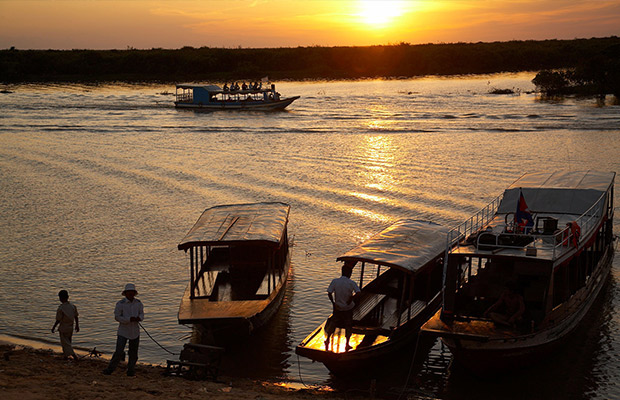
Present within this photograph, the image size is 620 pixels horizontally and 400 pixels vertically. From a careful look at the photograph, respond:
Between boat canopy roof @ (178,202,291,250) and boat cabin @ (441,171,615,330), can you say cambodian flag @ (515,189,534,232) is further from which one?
boat canopy roof @ (178,202,291,250)

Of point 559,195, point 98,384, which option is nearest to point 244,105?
point 559,195

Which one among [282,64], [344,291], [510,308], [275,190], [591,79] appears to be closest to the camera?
[510,308]

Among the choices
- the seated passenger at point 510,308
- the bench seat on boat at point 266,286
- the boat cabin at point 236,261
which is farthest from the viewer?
the bench seat on boat at point 266,286

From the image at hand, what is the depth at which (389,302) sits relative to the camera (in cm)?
1458

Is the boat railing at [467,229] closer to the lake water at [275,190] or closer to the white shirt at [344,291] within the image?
the white shirt at [344,291]

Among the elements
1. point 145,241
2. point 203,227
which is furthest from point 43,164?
point 203,227

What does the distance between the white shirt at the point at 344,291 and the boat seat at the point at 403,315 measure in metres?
1.18

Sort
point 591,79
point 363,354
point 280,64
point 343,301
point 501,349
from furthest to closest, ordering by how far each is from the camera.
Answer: point 280,64 → point 591,79 → point 343,301 → point 363,354 → point 501,349

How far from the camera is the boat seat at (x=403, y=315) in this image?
1325 centimetres

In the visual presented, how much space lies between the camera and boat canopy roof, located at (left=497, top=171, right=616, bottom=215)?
1579cm

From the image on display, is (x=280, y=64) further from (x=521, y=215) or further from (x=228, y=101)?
(x=521, y=215)

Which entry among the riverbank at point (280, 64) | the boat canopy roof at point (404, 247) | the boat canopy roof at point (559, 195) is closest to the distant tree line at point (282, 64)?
the riverbank at point (280, 64)

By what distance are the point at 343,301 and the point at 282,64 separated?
101663mm

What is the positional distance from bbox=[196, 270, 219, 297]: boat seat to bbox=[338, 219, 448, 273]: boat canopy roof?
3560mm
